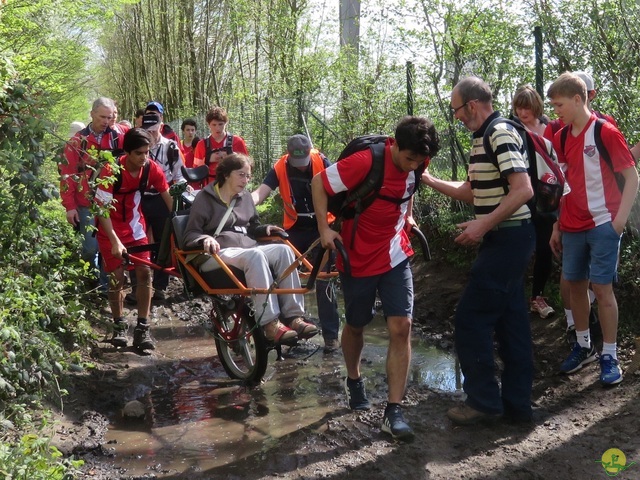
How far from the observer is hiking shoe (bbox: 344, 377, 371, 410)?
5773 millimetres

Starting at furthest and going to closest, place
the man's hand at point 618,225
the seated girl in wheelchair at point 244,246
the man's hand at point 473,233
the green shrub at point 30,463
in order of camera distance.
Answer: the seated girl in wheelchair at point 244,246 → the man's hand at point 618,225 → the man's hand at point 473,233 → the green shrub at point 30,463

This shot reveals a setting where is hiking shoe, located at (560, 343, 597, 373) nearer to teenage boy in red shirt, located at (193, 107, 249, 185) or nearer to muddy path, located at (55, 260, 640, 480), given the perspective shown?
muddy path, located at (55, 260, 640, 480)

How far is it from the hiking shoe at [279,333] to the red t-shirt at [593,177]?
2.23 meters

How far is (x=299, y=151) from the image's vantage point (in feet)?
24.0

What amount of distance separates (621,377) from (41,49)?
14.0 m

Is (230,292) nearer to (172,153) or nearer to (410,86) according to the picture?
(172,153)

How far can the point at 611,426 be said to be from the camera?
5.18 m

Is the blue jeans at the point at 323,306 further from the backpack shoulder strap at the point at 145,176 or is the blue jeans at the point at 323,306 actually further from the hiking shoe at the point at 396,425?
the hiking shoe at the point at 396,425

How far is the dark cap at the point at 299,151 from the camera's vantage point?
7.32 meters

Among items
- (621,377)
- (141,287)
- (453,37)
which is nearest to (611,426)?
(621,377)

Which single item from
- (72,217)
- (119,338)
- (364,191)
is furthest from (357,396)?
(72,217)

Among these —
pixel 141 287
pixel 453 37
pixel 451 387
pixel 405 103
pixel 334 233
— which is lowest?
pixel 451 387

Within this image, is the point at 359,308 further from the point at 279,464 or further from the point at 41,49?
the point at 41,49

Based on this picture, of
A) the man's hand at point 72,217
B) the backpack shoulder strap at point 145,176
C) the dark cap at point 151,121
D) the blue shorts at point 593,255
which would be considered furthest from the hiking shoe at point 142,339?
the blue shorts at point 593,255
